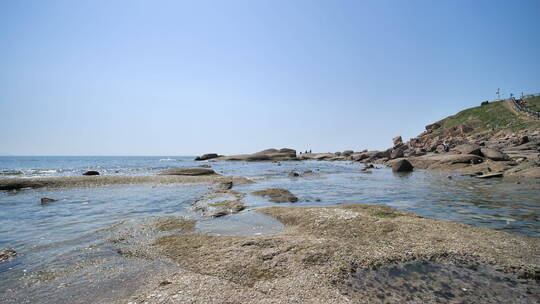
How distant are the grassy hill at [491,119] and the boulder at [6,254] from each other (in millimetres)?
63956

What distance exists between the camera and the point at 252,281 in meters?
4.64

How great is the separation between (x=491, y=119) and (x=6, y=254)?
8481 centimetres

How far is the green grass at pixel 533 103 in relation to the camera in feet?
190

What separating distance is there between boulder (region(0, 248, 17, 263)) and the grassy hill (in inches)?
2518

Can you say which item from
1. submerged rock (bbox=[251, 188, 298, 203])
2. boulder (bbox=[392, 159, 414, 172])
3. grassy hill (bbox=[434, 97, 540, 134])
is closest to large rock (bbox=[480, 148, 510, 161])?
boulder (bbox=[392, 159, 414, 172])

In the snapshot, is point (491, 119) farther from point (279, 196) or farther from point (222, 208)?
point (222, 208)

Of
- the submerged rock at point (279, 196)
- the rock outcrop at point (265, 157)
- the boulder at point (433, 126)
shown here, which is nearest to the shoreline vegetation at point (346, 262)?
the submerged rock at point (279, 196)

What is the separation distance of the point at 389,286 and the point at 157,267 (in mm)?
4793

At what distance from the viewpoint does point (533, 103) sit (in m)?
62.3

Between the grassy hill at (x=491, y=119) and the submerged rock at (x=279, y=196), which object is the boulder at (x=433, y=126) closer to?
the grassy hill at (x=491, y=119)

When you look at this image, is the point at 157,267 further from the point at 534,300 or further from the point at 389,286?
the point at 534,300

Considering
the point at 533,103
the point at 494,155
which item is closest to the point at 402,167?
the point at 494,155

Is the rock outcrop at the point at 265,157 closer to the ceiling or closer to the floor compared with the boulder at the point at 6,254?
closer to the ceiling

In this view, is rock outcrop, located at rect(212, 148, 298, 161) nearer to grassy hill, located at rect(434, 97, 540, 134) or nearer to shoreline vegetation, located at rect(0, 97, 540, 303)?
grassy hill, located at rect(434, 97, 540, 134)
